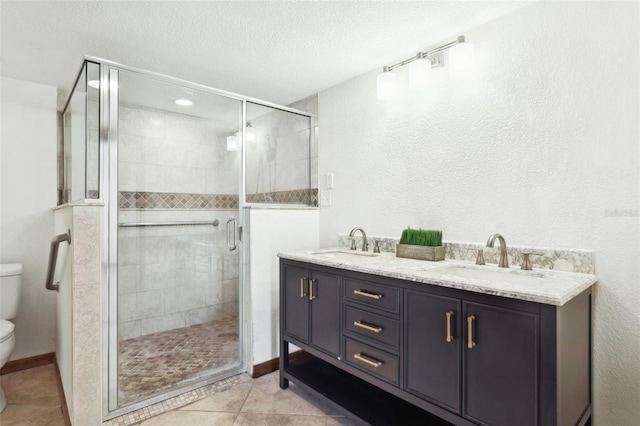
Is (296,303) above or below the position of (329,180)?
below

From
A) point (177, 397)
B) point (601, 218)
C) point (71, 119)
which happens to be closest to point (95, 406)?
point (177, 397)

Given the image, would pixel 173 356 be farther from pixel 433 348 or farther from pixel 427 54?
pixel 427 54

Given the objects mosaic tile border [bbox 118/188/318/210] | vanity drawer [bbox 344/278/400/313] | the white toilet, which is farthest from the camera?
the white toilet

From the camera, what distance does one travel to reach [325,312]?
1947 mm

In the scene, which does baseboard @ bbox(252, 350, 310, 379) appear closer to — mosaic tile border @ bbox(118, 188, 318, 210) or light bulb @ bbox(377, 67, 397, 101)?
mosaic tile border @ bbox(118, 188, 318, 210)

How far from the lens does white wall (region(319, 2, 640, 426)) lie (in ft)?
4.76

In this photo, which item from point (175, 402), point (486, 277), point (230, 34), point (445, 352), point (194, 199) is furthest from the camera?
point (194, 199)

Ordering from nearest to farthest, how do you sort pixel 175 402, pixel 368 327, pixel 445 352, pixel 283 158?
pixel 445 352 < pixel 368 327 < pixel 175 402 < pixel 283 158

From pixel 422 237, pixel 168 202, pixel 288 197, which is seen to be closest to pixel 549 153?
pixel 422 237

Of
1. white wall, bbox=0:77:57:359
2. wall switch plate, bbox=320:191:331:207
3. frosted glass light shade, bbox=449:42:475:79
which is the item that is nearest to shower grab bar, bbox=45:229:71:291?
white wall, bbox=0:77:57:359

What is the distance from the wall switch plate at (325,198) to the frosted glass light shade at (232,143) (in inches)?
31.1

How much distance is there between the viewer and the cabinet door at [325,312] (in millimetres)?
1878

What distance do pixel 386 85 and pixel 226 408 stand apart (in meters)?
2.20

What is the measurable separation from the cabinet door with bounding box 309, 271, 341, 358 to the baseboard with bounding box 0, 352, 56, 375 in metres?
2.15
